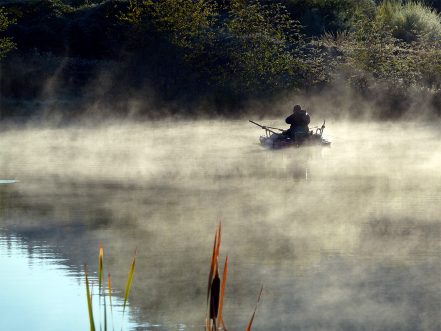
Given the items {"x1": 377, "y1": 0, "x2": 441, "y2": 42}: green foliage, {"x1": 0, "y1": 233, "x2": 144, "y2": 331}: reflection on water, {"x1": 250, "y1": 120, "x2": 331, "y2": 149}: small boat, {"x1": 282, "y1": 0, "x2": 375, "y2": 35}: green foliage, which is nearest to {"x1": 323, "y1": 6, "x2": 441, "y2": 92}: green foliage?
{"x1": 377, "y1": 0, "x2": 441, "y2": 42}: green foliage

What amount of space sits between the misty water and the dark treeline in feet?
39.7

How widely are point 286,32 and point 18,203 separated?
3174 cm

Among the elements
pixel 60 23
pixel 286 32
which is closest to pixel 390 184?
pixel 286 32

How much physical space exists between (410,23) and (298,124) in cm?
2345

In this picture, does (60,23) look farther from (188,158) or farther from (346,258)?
(346,258)

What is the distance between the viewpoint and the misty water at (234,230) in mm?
11797

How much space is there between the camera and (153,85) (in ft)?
153

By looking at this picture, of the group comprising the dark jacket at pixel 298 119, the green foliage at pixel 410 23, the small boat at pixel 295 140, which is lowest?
the small boat at pixel 295 140

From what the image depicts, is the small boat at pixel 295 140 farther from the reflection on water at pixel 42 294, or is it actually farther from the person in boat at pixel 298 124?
the reflection on water at pixel 42 294

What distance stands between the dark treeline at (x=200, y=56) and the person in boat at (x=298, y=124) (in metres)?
11.4

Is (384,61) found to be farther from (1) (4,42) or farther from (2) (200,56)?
(1) (4,42)

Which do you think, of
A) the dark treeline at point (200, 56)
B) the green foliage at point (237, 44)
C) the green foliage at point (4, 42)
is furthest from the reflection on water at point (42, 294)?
the green foliage at point (4, 42)

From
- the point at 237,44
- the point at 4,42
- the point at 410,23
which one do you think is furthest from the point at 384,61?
the point at 4,42

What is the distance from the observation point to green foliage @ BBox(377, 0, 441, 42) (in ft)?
174
